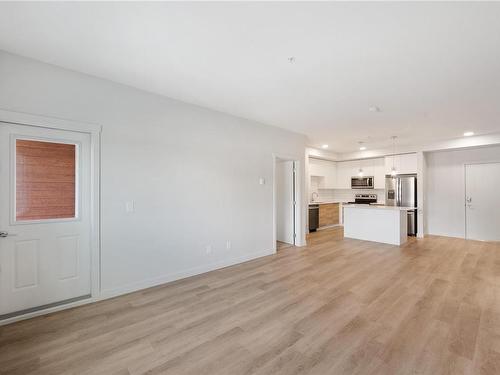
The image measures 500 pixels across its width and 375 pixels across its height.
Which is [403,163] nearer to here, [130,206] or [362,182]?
[362,182]

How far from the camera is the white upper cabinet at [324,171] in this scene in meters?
8.23

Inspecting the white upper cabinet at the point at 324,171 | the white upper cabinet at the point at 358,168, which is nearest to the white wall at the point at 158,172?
the white upper cabinet at the point at 324,171

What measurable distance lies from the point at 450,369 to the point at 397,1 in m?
2.85

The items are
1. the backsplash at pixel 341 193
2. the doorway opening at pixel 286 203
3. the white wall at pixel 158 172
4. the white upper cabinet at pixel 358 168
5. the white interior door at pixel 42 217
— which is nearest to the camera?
the white interior door at pixel 42 217

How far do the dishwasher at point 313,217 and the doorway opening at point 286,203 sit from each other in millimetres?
1847

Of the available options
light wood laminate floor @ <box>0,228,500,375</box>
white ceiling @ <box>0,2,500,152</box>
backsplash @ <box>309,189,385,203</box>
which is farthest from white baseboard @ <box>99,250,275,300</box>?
backsplash @ <box>309,189,385,203</box>

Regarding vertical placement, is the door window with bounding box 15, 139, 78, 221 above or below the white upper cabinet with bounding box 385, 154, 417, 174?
below

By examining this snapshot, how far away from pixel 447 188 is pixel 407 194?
1062 mm

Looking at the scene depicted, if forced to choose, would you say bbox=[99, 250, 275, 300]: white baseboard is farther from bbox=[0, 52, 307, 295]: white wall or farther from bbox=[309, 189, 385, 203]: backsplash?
bbox=[309, 189, 385, 203]: backsplash

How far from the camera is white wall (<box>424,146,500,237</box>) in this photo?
6.49 metres

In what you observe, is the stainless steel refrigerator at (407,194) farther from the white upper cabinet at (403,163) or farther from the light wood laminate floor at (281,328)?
the light wood laminate floor at (281,328)

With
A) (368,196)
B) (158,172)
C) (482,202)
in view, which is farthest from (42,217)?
(482,202)

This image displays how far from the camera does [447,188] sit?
6.81m

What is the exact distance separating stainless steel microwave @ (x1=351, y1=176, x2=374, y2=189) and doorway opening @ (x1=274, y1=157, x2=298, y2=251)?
3753 mm
